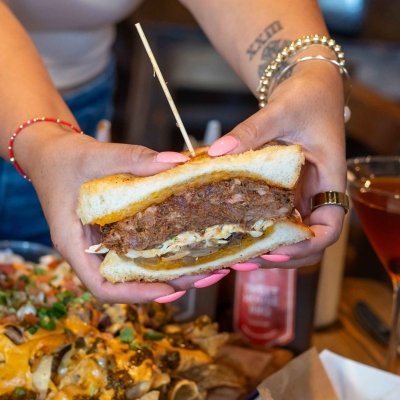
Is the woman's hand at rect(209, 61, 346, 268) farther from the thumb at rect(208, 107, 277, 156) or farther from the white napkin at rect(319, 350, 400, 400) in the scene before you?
the white napkin at rect(319, 350, 400, 400)

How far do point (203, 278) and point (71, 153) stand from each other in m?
0.26

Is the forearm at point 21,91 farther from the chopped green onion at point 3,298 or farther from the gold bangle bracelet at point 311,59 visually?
the gold bangle bracelet at point 311,59

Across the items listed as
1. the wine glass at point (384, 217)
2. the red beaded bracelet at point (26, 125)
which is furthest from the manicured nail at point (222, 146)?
the wine glass at point (384, 217)

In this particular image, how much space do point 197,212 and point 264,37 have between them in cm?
50

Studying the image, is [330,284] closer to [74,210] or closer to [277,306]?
[277,306]

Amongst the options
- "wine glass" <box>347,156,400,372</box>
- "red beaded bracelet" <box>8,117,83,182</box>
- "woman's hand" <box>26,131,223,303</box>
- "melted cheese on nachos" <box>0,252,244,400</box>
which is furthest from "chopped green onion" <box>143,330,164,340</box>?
"wine glass" <box>347,156,400,372</box>

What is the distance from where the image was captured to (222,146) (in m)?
1.06

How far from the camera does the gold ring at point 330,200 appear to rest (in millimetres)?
1246

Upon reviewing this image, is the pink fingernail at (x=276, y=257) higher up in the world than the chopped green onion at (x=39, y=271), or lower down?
higher up

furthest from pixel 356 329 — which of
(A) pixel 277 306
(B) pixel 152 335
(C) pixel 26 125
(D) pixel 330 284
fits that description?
(C) pixel 26 125

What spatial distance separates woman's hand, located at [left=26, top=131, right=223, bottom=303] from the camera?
43.4 inches

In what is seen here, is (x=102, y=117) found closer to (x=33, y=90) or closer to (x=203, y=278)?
(x=33, y=90)

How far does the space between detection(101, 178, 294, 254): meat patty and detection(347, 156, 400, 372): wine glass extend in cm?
39

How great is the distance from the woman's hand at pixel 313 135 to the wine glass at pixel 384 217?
19 cm
